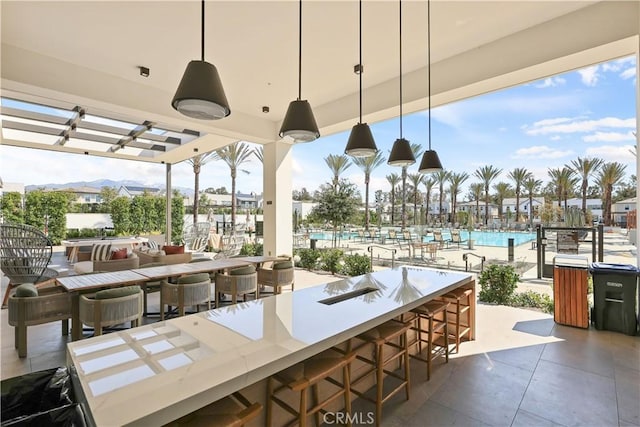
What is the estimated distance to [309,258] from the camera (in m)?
8.09

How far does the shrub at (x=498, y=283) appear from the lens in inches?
192

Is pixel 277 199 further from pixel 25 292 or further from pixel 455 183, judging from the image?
pixel 455 183

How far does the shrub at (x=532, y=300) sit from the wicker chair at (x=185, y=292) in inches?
183

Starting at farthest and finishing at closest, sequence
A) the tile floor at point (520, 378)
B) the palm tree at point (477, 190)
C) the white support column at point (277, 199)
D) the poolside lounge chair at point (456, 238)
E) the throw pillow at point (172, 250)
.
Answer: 1. the palm tree at point (477, 190)
2. the poolside lounge chair at point (456, 238)
3. the white support column at point (277, 199)
4. the throw pillow at point (172, 250)
5. the tile floor at point (520, 378)

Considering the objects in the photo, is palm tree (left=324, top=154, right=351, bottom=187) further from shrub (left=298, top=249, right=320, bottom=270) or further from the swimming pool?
shrub (left=298, top=249, right=320, bottom=270)

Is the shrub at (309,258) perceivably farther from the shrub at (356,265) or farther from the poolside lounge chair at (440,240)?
the poolside lounge chair at (440,240)

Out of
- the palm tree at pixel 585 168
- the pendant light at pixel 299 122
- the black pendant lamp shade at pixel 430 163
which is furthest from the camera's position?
the palm tree at pixel 585 168

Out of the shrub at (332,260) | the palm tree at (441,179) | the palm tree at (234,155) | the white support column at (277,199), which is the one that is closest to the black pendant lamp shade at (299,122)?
the white support column at (277,199)

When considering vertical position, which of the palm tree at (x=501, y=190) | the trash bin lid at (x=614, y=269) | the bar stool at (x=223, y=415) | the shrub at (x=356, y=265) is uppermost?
the palm tree at (x=501, y=190)

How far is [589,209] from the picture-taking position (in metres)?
5.12

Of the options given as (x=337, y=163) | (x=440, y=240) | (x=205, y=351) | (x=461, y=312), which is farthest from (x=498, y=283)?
(x=337, y=163)

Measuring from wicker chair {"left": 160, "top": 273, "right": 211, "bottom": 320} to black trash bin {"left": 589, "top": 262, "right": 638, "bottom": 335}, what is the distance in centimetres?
485

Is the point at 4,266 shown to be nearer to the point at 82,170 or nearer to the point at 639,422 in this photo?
the point at 639,422

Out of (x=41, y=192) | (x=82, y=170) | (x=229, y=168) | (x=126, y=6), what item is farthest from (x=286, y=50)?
(x=82, y=170)
